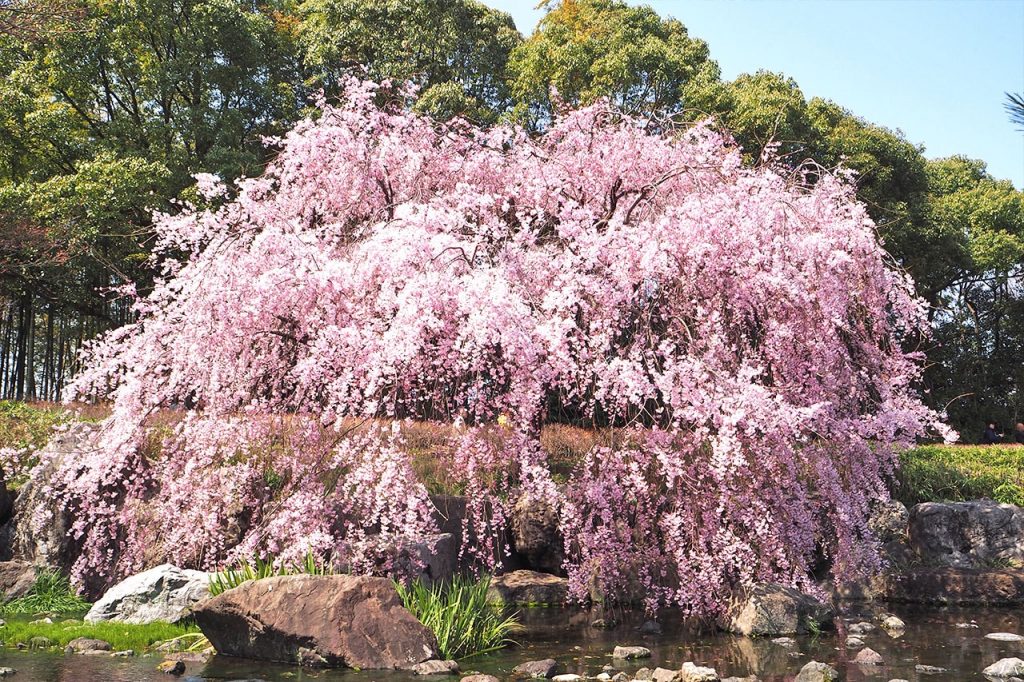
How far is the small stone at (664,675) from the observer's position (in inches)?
305

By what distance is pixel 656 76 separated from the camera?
30578 mm

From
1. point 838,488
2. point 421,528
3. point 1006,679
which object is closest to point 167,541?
point 421,528

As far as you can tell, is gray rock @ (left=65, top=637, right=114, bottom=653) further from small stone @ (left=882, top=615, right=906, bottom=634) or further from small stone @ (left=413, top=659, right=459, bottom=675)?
small stone @ (left=882, top=615, right=906, bottom=634)

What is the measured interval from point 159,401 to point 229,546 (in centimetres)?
212

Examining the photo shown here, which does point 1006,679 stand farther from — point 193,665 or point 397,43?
point 397,43

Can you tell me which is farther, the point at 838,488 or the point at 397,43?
the point at 397,43

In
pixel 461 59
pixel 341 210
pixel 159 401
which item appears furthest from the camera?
pixel 461 59

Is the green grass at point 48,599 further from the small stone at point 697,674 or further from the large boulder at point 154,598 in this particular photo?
the small stone at point 697,674

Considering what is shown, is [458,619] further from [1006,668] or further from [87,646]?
[1006,668]

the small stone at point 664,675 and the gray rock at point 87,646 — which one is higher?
the gray rock at point 87,646

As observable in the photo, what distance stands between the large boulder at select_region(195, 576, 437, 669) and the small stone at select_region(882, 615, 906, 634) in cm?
627

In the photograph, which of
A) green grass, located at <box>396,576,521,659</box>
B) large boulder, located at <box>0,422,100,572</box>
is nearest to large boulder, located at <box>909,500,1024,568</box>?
green grass, located at <box>396,576,521,659</box>

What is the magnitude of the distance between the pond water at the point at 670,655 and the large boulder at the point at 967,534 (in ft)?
10.2

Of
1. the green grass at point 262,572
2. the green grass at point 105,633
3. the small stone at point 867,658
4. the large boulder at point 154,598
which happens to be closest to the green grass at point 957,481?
the small stone at point 867,658
